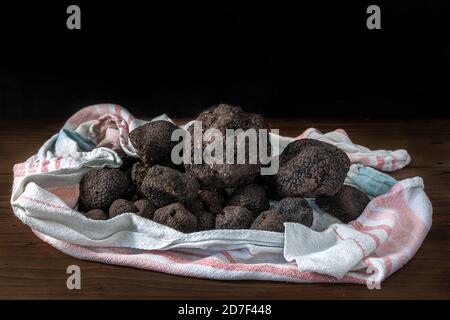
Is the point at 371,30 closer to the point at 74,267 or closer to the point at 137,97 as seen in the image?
the point at 137,97

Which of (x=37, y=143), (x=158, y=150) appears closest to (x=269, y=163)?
(x=158, y=150)

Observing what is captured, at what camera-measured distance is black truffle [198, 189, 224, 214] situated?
2.24m

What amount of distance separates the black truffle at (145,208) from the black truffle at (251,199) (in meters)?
0.21

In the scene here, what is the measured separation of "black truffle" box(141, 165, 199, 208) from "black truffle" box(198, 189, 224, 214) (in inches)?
1.7

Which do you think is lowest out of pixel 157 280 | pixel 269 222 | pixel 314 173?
pixel 157 280

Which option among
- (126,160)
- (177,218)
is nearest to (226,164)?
(177,218)

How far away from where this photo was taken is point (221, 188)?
227 centimetres

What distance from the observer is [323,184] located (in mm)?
2215

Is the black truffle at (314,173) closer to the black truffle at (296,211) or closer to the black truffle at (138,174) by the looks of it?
the black truffle at (296,211)

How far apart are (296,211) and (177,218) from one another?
0.32 metres

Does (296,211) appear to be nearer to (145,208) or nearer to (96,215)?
(145,208)

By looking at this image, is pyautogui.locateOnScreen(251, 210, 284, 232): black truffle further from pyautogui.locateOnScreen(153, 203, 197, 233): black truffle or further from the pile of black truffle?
pyautogui.locateOnScreen(153, 203, 197, 233): black truffle

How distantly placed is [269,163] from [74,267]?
24.1 inches

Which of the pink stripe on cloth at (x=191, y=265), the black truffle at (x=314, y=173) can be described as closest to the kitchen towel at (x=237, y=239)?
the pink stripe on cloth at (x=191, y=265)
